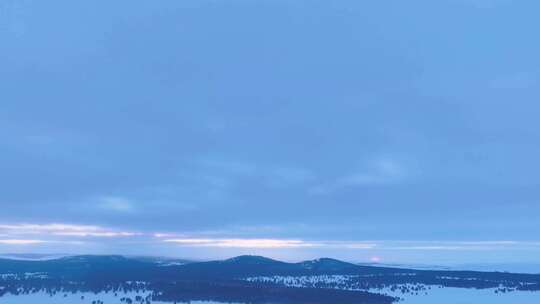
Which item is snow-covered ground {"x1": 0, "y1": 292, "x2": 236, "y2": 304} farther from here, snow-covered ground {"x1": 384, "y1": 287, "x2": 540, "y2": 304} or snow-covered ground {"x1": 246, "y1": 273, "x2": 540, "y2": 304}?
snow-covered ground {"x1": 246, "y1": 273, "x2": 540, "y2": 304}

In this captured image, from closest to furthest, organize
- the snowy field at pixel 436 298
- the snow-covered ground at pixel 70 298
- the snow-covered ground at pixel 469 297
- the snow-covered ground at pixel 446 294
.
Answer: the snow-covered ground at pixel 70 298
the snowy field at pixel 436 298
the snow-covered ground at pixel 469 297
the snow-covered ground at pixel 446 294

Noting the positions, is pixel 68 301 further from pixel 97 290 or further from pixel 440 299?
pixel 440 299

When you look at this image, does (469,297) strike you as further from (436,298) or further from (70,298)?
(70,298)

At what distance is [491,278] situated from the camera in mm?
150000

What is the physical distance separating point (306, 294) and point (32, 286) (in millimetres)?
38511

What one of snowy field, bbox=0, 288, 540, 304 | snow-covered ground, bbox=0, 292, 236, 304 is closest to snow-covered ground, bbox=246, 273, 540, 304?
snowy field, bbox=0, 288, 540, 304

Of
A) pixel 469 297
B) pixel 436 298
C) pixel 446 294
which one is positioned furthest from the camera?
pixel 446 294

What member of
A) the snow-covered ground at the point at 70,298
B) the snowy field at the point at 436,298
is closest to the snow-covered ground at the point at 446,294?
the snowy field at the point at 436,298

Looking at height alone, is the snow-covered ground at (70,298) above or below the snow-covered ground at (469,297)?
below

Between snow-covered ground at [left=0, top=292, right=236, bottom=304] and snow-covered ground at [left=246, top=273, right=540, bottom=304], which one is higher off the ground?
snow-covered ground at [left=246, top=273, right=540, bottom=304]

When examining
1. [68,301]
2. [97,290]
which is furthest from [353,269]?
[68,301]

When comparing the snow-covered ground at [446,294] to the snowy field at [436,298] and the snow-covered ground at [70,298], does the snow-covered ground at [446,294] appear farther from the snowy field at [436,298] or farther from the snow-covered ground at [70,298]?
the snow-covered ground at [70,298]

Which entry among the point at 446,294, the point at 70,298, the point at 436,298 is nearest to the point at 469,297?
the point at 446,294

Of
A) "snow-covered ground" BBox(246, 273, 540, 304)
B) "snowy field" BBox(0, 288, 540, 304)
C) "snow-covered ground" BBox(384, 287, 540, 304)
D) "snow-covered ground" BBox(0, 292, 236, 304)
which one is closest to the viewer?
"snow-covered ground" BBox(0, 292, 236, 304)
